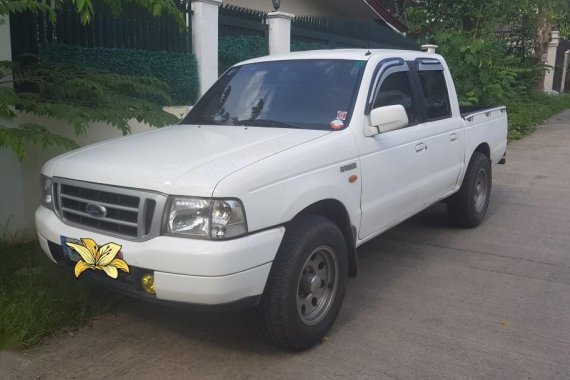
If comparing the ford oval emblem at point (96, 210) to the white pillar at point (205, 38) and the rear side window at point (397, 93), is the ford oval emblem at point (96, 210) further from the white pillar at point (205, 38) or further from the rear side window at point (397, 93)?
the white pillar at point (205, 38)

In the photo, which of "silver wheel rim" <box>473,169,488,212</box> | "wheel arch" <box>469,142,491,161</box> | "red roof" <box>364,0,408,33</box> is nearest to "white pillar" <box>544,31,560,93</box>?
"red roof" <box>364,0,408,33</box>

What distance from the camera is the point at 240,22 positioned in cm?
832

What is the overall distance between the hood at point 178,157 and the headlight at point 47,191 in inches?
2.4

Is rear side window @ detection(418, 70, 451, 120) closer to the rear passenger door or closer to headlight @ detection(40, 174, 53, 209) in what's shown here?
the rear passenger door

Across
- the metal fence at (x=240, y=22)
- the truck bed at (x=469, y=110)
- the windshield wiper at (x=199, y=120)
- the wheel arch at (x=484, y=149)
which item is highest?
the metal fence at (x=240, y=22)

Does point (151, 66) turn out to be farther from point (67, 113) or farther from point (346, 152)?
point (346, 152)

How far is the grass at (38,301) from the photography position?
365 centimetres

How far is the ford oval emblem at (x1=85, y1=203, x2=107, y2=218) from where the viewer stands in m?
3.31

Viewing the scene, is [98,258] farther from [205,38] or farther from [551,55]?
[551,55]

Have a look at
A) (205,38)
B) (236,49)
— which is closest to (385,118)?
(205,38)

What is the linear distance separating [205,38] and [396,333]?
482cm

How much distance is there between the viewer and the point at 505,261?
5.33 m

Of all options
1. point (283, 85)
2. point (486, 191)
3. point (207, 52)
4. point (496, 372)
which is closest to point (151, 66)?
point (207, 52)

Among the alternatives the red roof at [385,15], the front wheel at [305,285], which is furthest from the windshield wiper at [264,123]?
the red roof at [385,15]
